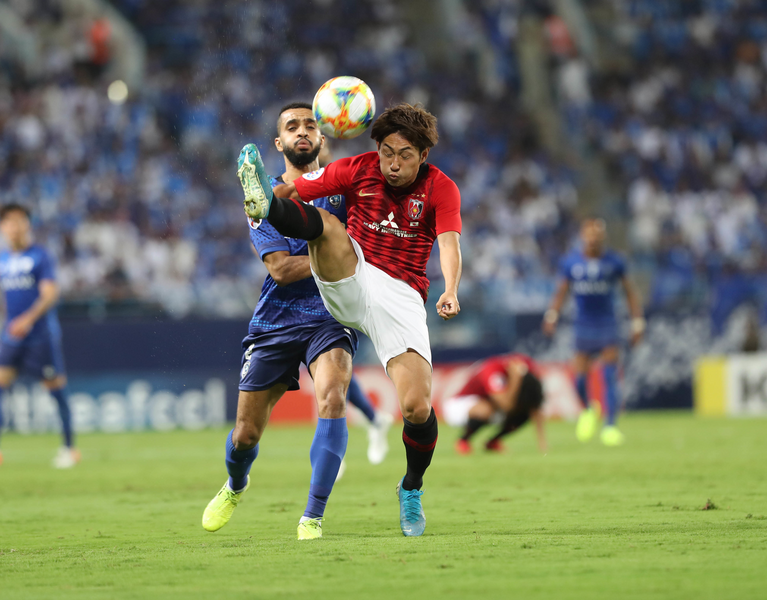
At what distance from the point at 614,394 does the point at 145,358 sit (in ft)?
25.5

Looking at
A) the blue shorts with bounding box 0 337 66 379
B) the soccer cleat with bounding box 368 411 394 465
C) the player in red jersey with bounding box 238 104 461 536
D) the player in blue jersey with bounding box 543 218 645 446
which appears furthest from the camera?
the player in blue jersey with bounding box 543 218 645 446

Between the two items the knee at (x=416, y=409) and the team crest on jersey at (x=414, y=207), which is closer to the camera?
the knee at (x=416, y=409)

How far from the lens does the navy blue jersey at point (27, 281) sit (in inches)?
460

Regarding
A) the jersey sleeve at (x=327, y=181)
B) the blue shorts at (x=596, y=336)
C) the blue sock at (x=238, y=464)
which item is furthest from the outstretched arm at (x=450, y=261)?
the blue shorts at (x=596, y=336)

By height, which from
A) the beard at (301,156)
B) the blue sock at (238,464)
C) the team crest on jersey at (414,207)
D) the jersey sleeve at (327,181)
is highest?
the beard at (301,156)

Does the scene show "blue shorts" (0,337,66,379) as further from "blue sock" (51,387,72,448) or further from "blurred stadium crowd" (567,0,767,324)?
"blurred stadium crowd" (567,0,767,324)

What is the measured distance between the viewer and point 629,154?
80.5ft

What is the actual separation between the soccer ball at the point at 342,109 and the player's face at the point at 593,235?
775cm

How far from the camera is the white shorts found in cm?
577

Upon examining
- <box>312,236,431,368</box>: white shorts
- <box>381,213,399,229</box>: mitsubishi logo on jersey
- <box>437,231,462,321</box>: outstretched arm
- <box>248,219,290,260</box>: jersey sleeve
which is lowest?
<box>312,236,431,368</box>: white shorts

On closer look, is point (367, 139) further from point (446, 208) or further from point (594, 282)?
point (446, 208)

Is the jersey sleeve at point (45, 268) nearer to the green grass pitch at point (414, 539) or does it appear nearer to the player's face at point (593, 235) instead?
the green grass pitch at point (414, 539)

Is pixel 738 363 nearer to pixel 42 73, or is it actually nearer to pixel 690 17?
pixel 690 17

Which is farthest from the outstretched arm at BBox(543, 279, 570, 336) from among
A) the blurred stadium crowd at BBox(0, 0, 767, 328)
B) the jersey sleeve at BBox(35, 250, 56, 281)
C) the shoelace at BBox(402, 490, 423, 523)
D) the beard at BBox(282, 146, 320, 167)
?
the shoelace at BBox(402, 490, 423, 523)
